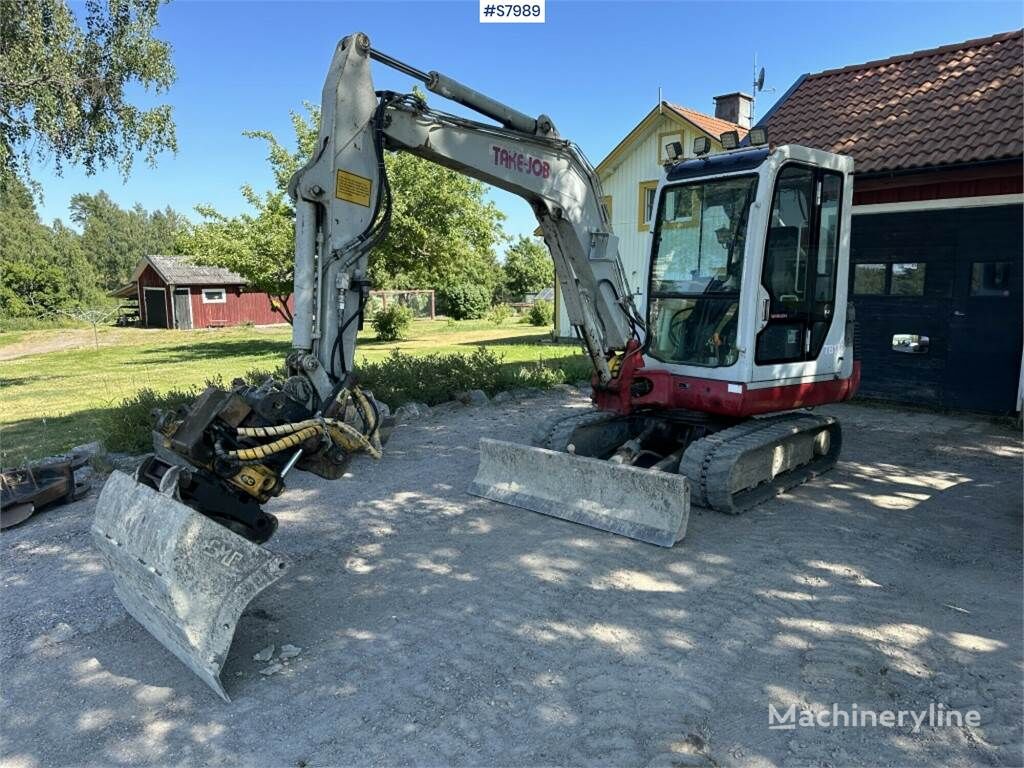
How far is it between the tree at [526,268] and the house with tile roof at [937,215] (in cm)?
4358

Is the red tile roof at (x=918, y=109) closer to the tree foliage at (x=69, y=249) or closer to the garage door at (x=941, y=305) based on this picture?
the garage door at (x=941, y=305)

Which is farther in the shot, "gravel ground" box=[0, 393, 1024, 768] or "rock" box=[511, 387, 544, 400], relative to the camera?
"rock" box=[511, 387, 544, 400]

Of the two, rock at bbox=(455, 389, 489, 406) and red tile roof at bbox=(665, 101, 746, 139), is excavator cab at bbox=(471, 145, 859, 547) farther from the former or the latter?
red tile roof at bbox=(665, 101, 746, 139)

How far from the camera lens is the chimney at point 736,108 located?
21.5 m

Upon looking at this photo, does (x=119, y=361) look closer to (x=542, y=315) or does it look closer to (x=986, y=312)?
(x=542, y=315)

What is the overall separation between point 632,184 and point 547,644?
18.2m

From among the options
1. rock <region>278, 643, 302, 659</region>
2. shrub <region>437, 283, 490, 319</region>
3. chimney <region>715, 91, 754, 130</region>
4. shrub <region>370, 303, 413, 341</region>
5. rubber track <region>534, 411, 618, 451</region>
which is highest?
chimney <region>715, 91, 754, 130</region>

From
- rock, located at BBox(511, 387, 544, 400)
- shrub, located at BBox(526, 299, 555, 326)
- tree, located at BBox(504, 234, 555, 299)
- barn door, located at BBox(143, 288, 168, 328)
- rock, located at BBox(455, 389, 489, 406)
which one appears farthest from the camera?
tree, located at BBox(504, 234, 555, 299)

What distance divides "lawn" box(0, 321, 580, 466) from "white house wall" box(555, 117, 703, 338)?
10.9 ft

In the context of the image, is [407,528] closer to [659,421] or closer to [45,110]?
[659,421]

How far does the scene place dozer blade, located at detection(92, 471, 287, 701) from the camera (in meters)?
3.24

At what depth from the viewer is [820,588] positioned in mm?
4262

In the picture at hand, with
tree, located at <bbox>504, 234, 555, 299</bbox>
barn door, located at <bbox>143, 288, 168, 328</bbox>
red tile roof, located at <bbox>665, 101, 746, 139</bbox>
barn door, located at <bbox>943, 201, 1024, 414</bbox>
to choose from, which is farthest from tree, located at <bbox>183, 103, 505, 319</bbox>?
tree, located at <bbox>504, 234, 555, 299</bbox>

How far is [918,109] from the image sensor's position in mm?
9602
